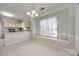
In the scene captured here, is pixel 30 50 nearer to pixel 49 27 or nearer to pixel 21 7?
pixel 49 27

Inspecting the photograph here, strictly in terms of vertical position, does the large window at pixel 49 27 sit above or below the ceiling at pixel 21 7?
below

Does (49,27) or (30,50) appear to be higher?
(49,27)

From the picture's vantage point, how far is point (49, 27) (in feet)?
5.56

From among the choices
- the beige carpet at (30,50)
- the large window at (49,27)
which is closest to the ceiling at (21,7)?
the large window at (49,27)

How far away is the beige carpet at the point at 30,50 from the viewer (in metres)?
A: 1.59

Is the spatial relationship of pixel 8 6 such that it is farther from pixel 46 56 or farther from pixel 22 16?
pixel 46 56

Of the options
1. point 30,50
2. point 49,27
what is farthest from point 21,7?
point 30,50

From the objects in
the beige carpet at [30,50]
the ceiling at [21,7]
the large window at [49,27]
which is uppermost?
the ceiling at [21,7]

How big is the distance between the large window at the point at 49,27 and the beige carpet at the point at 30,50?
0.96 feet

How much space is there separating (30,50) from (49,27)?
69 cm

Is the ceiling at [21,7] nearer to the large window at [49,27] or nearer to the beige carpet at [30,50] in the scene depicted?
the large window at [49,27]

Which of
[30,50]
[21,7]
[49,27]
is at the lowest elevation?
[30,50]

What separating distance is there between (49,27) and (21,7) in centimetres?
77

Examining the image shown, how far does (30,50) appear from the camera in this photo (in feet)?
5.54
